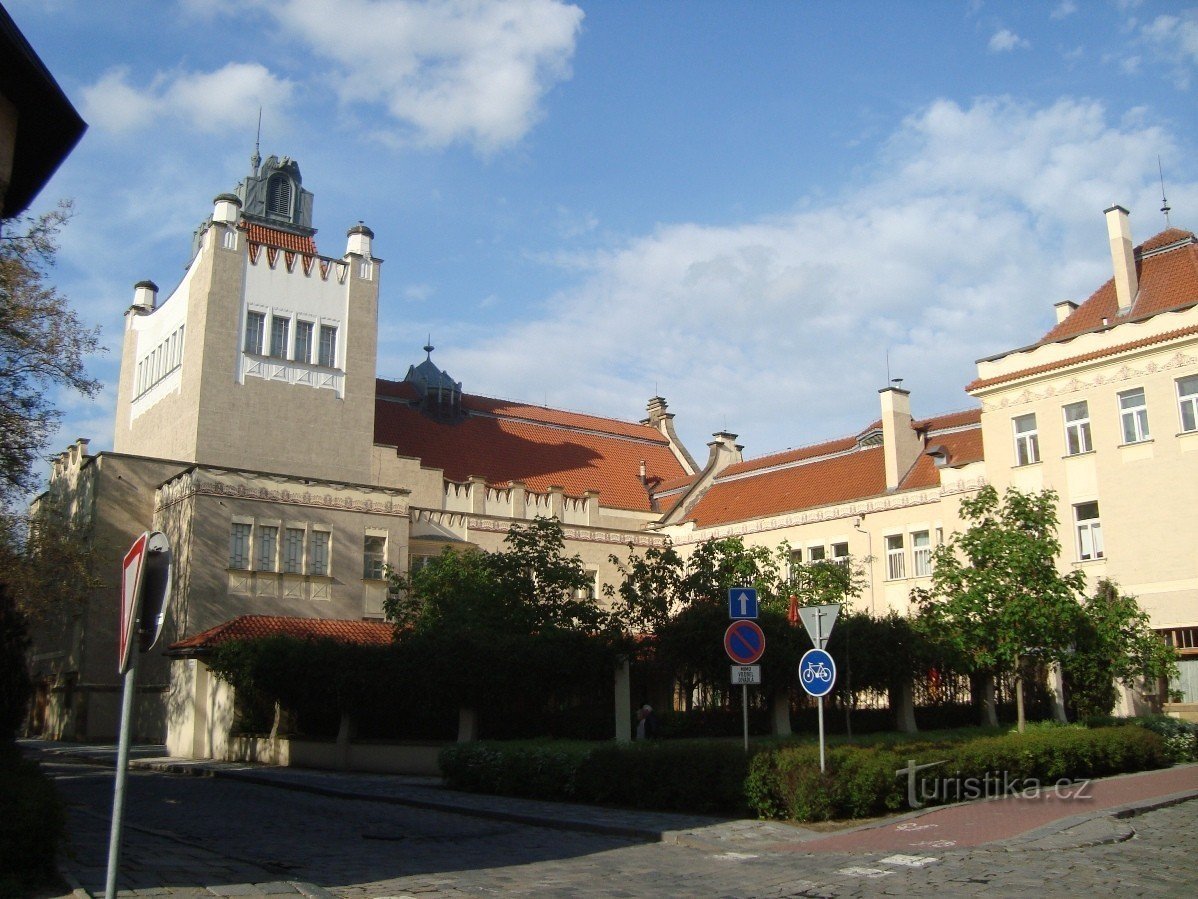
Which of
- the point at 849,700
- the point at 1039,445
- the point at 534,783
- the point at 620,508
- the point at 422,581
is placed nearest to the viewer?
the point at 534,783

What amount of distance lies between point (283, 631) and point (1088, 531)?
23.2 meters

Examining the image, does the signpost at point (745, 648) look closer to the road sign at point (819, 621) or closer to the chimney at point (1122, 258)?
the road sign at point (819, 621)

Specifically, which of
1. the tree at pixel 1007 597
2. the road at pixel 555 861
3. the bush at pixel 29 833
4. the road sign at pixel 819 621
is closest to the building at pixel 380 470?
the tree at pixel 1007 597

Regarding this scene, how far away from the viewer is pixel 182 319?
41281 mm

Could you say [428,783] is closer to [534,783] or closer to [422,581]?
[534,783]

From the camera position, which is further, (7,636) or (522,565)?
(522,565)

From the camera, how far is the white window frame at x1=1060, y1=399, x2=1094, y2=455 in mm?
32469

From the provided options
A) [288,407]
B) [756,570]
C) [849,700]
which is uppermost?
[288,407]

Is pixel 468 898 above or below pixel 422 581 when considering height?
below

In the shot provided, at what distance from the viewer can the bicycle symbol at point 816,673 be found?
15000 mm

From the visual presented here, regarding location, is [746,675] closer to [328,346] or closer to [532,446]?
[328,346]

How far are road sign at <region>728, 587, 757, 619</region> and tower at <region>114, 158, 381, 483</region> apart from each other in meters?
26.9

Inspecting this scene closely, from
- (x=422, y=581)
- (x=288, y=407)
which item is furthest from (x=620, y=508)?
(x=422, y=581)

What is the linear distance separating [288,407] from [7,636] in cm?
2614
